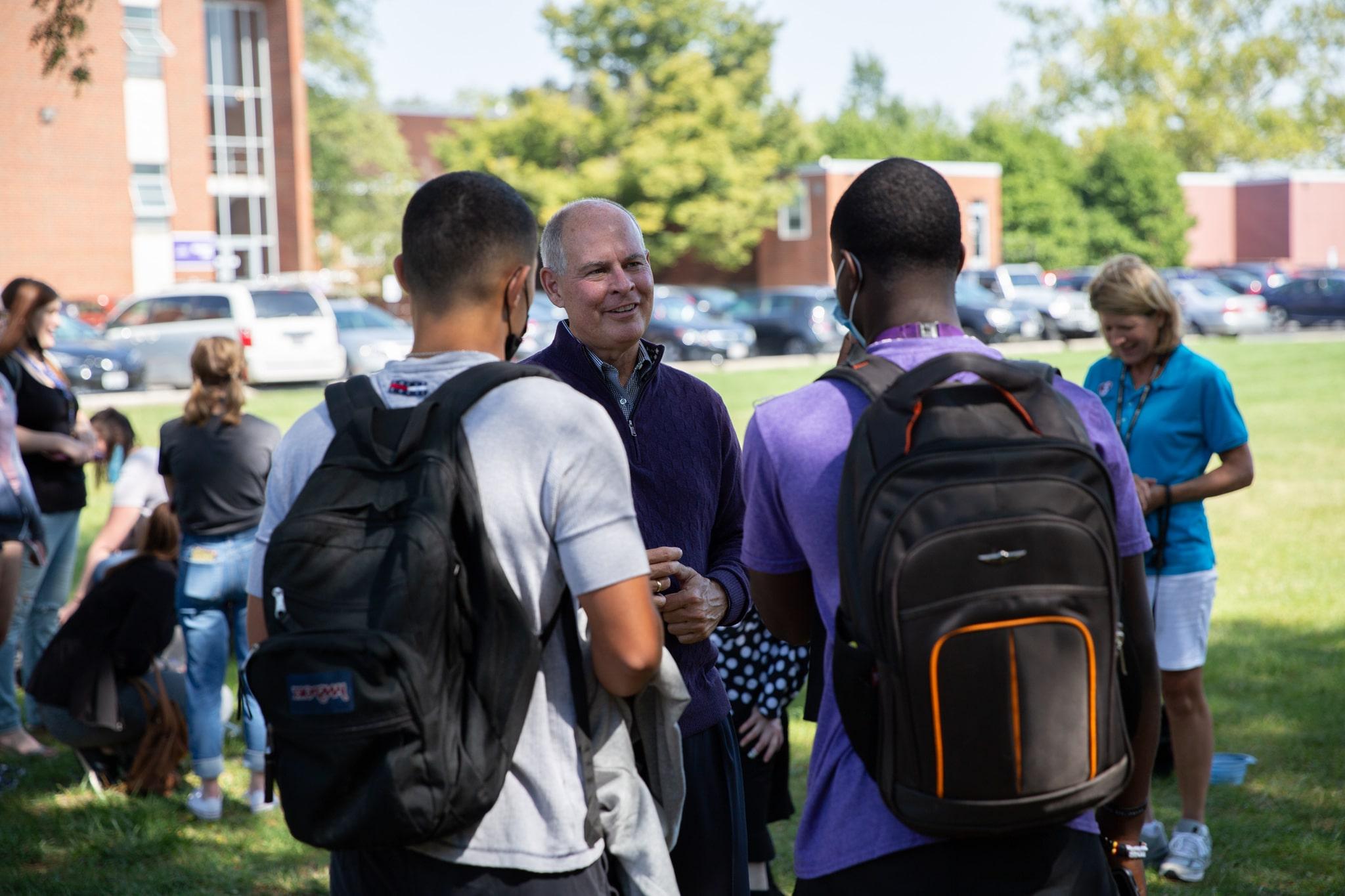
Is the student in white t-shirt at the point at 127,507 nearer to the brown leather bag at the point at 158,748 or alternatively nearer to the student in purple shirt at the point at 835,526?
the brown leather bag at the point at 158,748

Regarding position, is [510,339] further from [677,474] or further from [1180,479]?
[1180,479]

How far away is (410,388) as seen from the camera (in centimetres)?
221

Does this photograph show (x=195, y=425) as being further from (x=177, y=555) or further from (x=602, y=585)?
(x=602, y=585)

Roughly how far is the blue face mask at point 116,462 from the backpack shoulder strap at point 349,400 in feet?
17.6

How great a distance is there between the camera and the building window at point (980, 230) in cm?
5150

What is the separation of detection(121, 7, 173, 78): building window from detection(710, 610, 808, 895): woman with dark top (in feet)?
116

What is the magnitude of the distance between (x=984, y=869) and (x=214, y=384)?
427cm

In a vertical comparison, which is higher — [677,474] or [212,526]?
A: [677,474]

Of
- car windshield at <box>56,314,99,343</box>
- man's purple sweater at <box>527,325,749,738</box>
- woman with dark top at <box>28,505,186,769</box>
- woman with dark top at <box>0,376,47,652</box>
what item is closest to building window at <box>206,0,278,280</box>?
car windshield at <box>56,314,99,343</box>

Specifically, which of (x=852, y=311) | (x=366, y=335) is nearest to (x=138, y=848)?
(x=852, y=311)

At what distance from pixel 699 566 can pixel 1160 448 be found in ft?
7.18

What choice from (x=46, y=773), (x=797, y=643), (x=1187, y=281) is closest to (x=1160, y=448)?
(x=797, y=643)

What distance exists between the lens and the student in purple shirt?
80.6 inches

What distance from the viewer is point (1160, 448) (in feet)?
15.2
